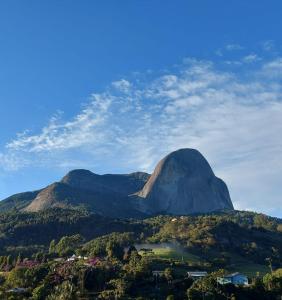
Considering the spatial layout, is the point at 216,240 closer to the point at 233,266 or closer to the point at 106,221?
the point at 233,266

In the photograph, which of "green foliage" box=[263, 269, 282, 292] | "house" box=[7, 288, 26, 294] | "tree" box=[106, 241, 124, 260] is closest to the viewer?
"house" box=[7, 288, 26, 294]

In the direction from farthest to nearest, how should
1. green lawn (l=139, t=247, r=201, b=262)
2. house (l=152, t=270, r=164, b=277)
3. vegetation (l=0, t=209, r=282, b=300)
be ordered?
green lawn (l=139, t=247, r=201, b=262), house (l=152, t=270, r=164, b=277), vegetation (l=0, t=209, r=282, b=300)

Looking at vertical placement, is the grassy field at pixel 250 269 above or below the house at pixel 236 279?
above

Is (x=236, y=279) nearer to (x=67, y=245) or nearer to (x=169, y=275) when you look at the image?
(x=169, y=275)

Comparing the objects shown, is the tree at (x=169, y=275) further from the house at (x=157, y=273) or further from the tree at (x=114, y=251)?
the tree at (x=114, y=251)

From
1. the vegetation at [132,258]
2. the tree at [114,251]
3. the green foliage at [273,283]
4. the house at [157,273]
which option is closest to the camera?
the vegetation at [132,258]

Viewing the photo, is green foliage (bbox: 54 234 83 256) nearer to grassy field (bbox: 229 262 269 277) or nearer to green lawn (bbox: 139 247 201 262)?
green lawn (bbox: 139 247 201 262)

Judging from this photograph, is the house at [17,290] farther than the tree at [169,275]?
No

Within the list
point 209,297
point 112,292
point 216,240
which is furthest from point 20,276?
point 216,240

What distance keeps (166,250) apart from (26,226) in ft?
166

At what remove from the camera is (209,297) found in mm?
57438

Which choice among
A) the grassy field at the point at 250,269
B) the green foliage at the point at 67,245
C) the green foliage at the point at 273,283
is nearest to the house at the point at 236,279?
the green foliage at the point at 273,283

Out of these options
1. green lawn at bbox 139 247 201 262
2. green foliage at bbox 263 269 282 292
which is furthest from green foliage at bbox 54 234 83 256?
green foliage at bbox 263 269 282 292

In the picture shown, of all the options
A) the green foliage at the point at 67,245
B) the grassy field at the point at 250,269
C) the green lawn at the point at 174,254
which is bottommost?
the grassy field at the point at 250,269
